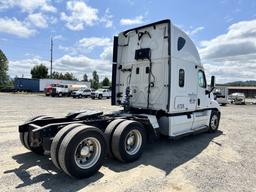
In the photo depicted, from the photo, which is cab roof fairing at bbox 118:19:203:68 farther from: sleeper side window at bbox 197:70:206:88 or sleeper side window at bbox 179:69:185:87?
sleeper side window at bbox 179:69:185:87

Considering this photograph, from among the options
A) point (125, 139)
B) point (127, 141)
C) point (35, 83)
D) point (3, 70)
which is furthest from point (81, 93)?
point (3, 70)

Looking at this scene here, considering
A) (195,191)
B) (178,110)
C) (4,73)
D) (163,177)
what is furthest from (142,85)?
(4,73)

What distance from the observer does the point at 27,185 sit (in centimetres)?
433

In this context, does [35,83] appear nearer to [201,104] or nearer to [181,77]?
[201,104]

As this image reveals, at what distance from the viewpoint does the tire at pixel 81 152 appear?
4461 millimetres

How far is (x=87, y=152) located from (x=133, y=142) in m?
1.50

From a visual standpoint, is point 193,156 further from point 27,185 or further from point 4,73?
point 4,73

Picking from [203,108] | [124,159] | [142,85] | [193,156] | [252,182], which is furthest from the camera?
[203,108]

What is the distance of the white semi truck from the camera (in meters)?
4.88

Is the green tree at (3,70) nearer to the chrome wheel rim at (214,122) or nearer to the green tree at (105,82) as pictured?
the green tree at (105,82)

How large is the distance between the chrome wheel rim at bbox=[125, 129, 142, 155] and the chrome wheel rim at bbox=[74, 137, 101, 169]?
0.94 metres

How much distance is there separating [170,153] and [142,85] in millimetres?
2408

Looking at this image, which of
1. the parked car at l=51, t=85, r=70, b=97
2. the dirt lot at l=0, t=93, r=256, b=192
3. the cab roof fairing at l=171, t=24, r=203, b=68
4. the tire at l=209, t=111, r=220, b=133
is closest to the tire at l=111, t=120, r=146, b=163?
the dirt lot at l=0, t=93, r=256, b=192

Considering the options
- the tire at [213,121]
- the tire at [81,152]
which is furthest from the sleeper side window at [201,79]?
the tire at [81,152]
